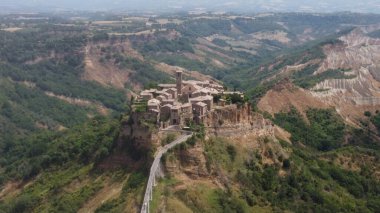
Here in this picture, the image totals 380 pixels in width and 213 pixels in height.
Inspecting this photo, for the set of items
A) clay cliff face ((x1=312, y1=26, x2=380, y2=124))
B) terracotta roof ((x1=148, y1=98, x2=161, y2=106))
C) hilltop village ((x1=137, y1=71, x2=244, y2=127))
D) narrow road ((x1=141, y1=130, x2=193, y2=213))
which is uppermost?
terracotta roof ((x1=148, y1=98, x2=161, y2=106))

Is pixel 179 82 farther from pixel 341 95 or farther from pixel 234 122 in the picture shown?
pixel 341 95

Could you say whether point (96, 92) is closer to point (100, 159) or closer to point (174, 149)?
point (100, 159)

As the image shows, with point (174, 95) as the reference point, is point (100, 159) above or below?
below

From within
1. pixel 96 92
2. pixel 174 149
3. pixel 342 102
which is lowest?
pixel 96 92

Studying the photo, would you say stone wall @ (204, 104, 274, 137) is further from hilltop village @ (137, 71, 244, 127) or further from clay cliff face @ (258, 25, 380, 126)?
clay cliff face @ (258, 25, 380, 126)

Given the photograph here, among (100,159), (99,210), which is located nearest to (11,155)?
(100,159)

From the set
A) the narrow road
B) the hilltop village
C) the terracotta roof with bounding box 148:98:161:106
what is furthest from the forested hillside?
the terracotta roof with bounding box 148:98:161:106
